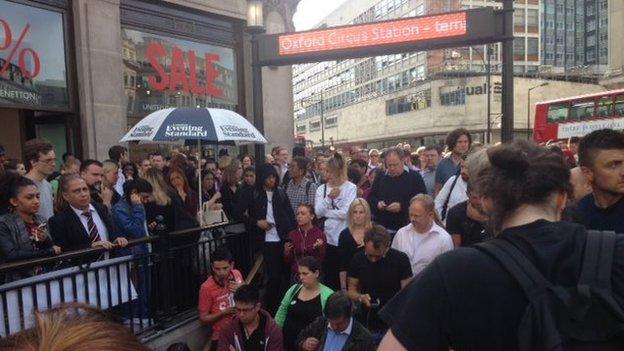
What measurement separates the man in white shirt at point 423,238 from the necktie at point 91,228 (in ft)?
9.75

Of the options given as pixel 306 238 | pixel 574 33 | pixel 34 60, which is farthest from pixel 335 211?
pixel 574 33

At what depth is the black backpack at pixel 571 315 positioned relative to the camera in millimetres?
1354

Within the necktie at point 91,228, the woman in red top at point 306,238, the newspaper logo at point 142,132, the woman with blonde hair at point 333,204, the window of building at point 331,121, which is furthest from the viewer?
the window of building at point 331,121

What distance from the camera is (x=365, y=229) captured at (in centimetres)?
536

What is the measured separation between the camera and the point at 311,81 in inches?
4628

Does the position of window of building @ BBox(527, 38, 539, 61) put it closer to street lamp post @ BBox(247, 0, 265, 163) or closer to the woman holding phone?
street lamp post @ BBox(247, 0, 265, 163)

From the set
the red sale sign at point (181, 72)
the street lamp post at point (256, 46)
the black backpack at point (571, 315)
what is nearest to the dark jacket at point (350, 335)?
the black backpack at point (571, 315)

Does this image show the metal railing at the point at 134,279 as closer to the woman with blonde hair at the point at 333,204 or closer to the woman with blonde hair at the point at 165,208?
the woman with blonde hair at the point at 165,208

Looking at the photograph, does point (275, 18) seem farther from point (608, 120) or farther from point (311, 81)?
point (311, 81)

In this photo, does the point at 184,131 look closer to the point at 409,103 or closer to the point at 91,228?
the point at 91,228

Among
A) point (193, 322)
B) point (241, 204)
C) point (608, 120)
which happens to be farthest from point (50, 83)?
point (608, 120)

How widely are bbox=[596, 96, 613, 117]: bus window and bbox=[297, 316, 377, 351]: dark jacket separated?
2417 centimetres

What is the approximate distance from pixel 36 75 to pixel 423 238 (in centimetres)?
796

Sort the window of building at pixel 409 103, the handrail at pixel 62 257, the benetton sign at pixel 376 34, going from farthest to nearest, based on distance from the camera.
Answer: the window of building at pixel 409 103 → the benetton sign at pixel 376 34 → the handrail at pixel 62 257
